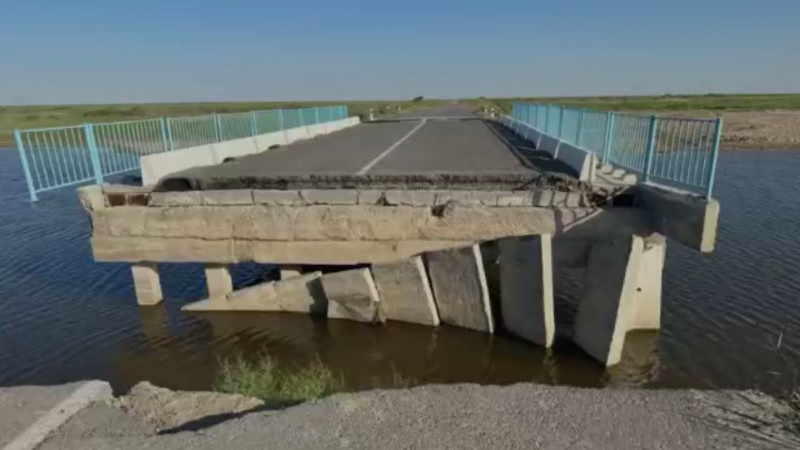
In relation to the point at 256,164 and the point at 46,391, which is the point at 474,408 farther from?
the point at 256,164

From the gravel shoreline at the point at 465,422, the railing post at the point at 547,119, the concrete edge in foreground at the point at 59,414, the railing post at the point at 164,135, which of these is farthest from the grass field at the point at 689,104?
the concrete edge in foreground at the point at 59,414

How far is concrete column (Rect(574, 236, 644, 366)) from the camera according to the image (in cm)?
616

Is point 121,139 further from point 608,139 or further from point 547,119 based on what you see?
point 547,119

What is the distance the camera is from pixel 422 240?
7406 millimetres

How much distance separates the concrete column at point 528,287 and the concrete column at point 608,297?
1.44ft

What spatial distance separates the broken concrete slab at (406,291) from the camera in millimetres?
7289

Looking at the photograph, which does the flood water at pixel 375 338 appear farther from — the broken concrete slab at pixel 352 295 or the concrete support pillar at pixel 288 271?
the concrete support pillar at pixel 288 271

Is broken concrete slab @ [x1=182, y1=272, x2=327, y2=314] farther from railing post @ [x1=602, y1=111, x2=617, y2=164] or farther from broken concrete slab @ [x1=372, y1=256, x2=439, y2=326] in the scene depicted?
railing post @ [x1=602, y1=111, x2=617, y2=164]

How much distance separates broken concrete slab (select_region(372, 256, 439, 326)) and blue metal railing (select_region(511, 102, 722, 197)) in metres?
3.32

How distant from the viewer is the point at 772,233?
11688 millimetres

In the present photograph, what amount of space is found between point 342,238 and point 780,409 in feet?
17.5

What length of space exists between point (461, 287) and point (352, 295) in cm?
154

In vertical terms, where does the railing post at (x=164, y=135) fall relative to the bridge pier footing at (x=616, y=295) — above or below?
above

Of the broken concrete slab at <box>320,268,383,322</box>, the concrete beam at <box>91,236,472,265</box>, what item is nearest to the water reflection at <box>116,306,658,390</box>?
the broken concrete slab at <box>320,268,383,322</box>
